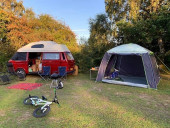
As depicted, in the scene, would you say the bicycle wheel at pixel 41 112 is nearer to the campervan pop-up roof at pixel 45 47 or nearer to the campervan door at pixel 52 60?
the campervan door at pixel 52 60

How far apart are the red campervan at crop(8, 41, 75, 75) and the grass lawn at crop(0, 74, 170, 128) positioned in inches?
101

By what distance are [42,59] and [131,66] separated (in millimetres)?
5232

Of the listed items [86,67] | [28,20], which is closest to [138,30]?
[86,67]

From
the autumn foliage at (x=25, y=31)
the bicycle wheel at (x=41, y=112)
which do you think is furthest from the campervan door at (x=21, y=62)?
the bicycle wheel at (x=41, y=112)

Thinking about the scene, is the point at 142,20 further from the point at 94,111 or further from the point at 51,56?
the point at 94,111

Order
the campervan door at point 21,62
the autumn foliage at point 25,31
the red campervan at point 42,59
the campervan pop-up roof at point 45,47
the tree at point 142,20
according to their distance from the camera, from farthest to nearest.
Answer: the autumn foliage at point 25,31
the campervan door at point 21,62
the campervan pop-up roof at point 45,47
the red campervan at point 42,59
the tree at point 142,20

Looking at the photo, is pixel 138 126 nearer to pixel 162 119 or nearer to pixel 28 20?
pixel 162 119

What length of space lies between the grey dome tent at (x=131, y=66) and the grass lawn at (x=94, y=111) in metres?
1.03

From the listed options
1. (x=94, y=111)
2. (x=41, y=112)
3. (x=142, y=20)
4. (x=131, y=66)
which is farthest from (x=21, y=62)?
(x=142, y=20)

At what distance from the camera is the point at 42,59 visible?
24.4 ft

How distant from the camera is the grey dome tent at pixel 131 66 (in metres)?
5.63

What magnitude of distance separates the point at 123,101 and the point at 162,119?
1.25 meters

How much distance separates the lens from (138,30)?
24.8 ft

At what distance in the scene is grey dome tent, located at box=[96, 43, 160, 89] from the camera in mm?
5629
